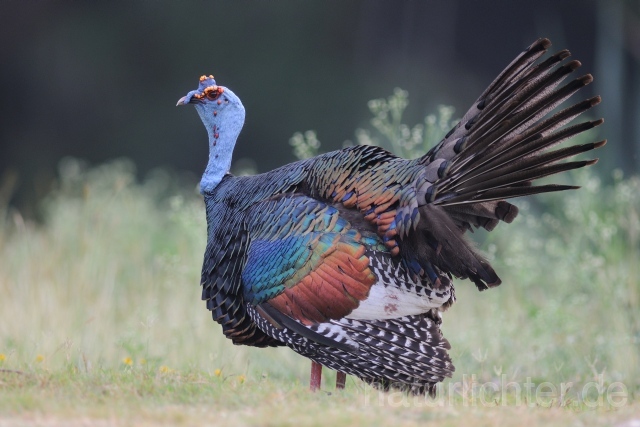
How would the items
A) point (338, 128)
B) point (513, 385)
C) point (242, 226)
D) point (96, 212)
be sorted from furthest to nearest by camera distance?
point (338, 128)
point (96, 212)
point (513, 385)
point (242, 226)

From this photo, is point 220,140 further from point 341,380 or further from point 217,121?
point 341,380

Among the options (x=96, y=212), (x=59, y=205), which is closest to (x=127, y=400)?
(x=96, y=212)

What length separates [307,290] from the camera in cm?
532

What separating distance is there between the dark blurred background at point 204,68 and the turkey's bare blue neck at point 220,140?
30.5 ft

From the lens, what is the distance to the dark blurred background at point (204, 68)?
627 inches

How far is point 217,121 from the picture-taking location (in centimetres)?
650

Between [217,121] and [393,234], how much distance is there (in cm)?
173

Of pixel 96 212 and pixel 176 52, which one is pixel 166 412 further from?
pixel 176 52

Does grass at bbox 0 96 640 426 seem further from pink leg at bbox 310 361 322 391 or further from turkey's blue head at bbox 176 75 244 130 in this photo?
turkey's blue head at bbox 176 75 244 130

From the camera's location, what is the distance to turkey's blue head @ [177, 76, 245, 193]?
21.0 ft

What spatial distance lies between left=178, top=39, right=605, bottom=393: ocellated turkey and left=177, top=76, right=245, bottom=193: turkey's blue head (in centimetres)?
71

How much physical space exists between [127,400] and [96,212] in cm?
464

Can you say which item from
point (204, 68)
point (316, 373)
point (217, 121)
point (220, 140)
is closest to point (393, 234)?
point (316, 373)

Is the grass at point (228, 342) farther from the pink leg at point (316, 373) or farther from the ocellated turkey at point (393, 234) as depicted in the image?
the ocellated turkey at point (393, 234)
